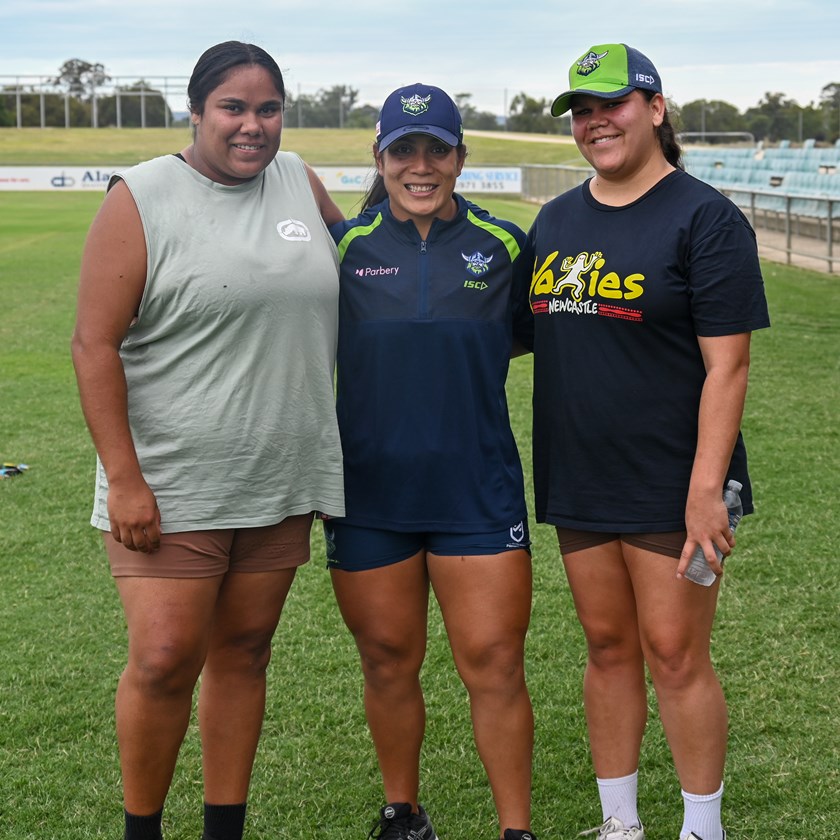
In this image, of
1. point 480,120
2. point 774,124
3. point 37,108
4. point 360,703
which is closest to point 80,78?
point 37,108

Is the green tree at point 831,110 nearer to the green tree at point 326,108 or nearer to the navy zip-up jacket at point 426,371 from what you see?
the green tree at point 326,108

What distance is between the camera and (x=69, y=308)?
47.8 ft

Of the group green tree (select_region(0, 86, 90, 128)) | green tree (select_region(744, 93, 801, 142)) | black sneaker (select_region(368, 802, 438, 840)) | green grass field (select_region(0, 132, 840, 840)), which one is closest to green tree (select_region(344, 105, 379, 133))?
green tree (select_region(0, 86, 90, 128))

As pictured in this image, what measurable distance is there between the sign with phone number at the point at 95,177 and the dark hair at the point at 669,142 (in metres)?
37.3

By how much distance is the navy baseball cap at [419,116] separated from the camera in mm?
3197

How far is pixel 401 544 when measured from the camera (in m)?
3.32

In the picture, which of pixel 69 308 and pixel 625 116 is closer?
pixel 625 116

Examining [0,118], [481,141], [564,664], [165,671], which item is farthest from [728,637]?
[0,118]

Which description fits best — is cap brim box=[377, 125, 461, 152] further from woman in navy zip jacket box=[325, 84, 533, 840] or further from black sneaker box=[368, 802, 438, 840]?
black sneaker box=[368, 802, 438, 840]

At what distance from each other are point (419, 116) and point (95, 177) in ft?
134

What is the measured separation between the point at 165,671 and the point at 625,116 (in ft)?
6.17

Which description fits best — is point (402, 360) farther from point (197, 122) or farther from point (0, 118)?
point (0, 118)

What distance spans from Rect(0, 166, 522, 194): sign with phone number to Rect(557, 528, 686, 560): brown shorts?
123ft

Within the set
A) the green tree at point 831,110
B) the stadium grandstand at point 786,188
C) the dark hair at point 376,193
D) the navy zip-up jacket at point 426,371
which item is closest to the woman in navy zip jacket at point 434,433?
the navy zip-up jacket at point 426,371
